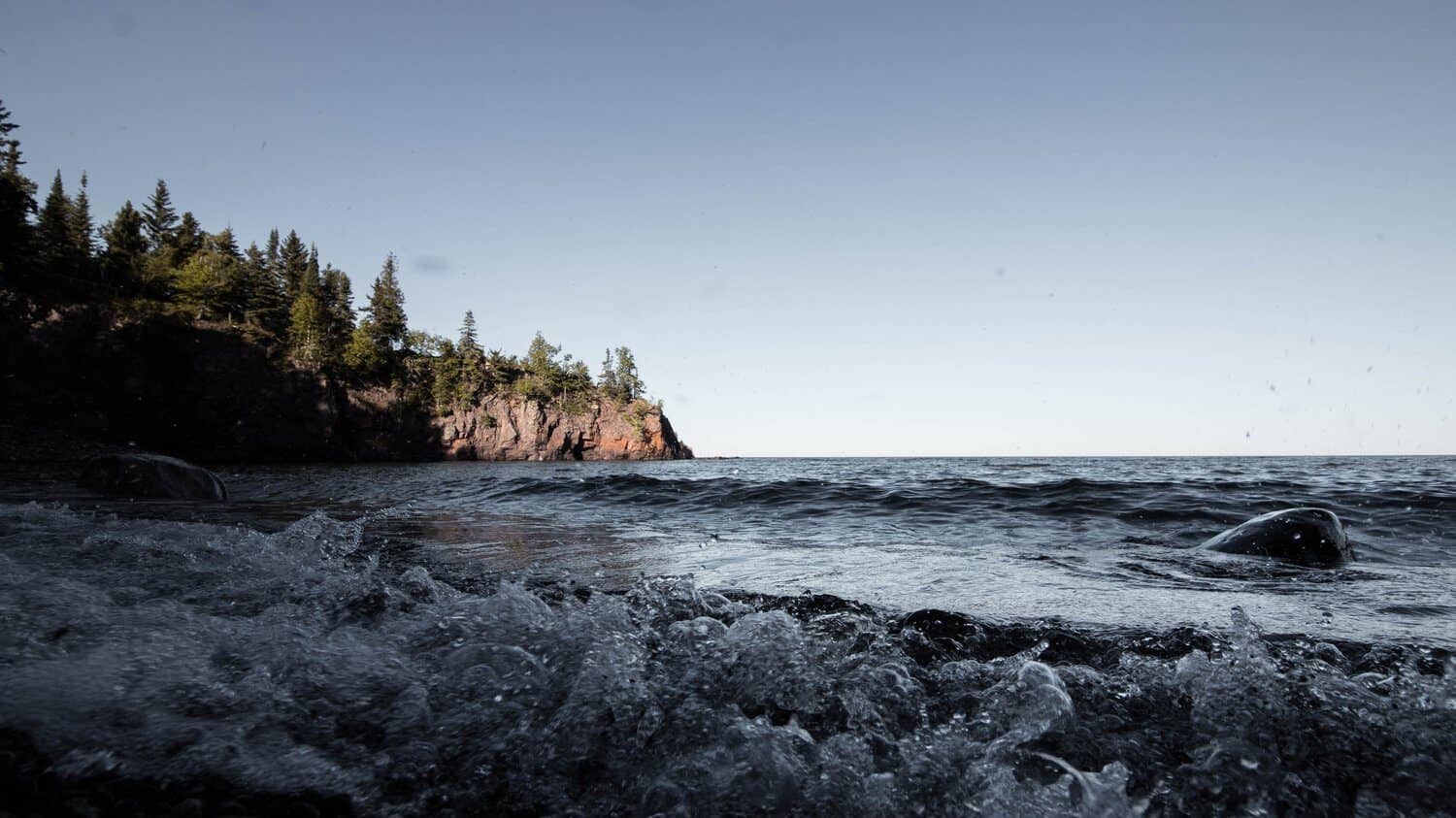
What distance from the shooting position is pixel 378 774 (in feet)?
5.56

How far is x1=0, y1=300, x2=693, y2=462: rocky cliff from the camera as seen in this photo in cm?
4131

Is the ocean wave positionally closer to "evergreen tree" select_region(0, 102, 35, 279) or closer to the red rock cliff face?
"evergreen tree" select_region(0, 102, 35, 279)

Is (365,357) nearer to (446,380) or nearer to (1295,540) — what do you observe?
(446,380)

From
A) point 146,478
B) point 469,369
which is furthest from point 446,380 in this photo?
point 146,478

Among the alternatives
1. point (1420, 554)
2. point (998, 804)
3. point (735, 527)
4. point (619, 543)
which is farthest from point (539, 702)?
point (1420, 554)

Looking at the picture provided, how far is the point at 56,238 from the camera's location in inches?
2117

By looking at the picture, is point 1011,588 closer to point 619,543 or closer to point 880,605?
point 880,605

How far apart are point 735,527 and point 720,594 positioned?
4.64 m

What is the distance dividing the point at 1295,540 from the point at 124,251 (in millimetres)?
85348

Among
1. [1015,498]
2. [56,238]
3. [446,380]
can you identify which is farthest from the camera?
[446,380]

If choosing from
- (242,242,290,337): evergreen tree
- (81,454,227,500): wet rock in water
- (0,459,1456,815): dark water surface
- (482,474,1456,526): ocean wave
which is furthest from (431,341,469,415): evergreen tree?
(0,459,1456,815): dark water surface

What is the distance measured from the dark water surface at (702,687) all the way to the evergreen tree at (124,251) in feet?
249

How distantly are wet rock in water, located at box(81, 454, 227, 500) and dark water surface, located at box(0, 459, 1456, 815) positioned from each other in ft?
22.8

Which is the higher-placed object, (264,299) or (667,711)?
(264,299)
